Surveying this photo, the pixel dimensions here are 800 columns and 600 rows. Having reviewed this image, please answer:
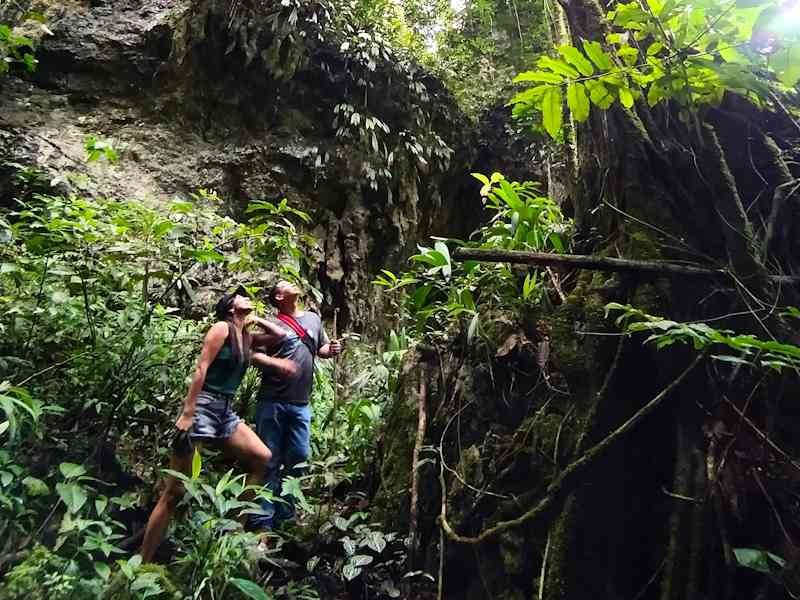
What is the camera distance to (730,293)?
2.12 metres

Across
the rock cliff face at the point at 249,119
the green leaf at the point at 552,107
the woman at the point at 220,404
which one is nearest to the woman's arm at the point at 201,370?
the woman at the point at 220,404

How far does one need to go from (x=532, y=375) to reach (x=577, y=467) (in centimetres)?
63

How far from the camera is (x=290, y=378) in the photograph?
3705 millimetres

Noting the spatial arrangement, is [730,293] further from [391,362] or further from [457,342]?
[391,362]

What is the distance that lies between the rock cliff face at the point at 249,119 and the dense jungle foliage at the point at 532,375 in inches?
73.9

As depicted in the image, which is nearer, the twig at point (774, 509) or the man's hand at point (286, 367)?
the twig at point (774, 509)

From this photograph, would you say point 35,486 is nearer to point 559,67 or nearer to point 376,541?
point 376,541

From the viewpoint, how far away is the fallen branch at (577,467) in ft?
6.76

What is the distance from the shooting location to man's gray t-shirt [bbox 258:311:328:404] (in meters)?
3.70

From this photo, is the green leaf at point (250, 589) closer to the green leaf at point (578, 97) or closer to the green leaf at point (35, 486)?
the green leaf at point (35, 486)

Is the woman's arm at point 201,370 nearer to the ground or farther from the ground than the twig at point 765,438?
nearer to the ground

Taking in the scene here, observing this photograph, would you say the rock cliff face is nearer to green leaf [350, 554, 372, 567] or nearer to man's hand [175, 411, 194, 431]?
man's hand [175, 411, 194, 431]

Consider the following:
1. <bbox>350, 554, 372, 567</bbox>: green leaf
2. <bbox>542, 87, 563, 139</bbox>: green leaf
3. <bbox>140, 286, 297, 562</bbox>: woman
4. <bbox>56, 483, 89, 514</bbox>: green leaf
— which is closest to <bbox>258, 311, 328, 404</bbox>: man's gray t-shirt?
<bbox>140, 286, 297, 562</bbox>: woman

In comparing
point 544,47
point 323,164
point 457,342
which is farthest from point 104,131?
point 544,47
